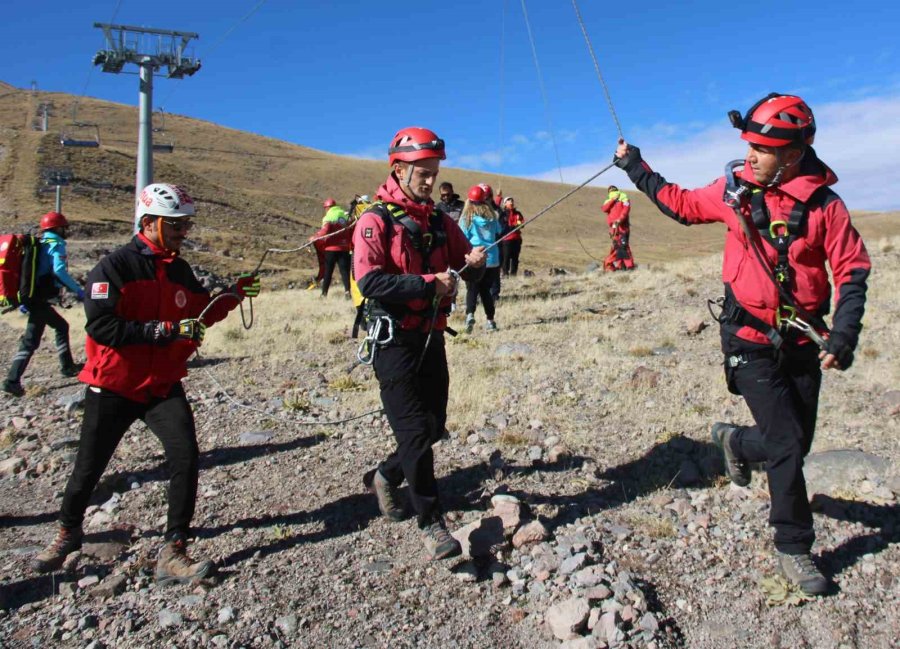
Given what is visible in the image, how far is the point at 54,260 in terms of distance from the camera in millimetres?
9258

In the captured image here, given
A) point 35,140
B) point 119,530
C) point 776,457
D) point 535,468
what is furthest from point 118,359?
point 35,140

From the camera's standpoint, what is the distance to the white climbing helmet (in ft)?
14.9

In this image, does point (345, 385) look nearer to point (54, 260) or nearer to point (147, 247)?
point (54, 260)

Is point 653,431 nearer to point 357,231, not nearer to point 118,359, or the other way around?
point 357,231

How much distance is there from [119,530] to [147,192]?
241 centimetres

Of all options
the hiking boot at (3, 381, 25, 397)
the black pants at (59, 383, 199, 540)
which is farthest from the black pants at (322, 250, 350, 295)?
the black pants at (59, 383, 199, 540)

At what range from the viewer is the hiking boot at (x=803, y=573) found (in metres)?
3.90

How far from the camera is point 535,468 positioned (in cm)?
600

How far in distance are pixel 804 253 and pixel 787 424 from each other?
0.89 m

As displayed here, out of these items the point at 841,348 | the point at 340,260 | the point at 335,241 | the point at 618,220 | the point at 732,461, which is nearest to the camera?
the point at 841,348

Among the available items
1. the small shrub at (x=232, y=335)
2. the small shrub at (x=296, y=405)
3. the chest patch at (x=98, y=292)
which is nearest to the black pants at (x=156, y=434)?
the chest patch at (x=98, y=292)

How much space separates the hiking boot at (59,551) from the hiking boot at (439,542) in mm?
2199

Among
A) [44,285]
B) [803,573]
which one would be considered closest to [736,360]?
[803,573]

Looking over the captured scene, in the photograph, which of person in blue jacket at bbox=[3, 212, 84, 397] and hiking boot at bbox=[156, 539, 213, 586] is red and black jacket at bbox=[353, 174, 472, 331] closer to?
hiking boot at bbox=[156, 539, 213, 586]
